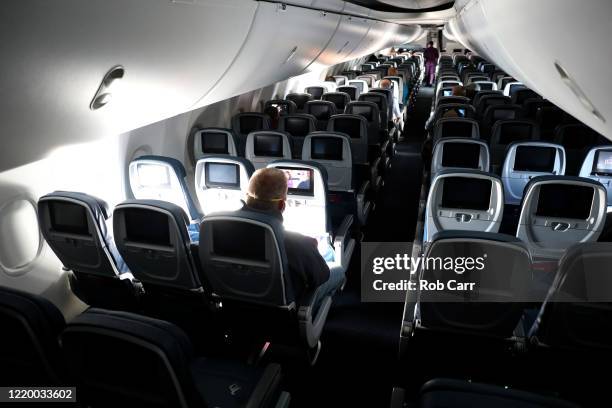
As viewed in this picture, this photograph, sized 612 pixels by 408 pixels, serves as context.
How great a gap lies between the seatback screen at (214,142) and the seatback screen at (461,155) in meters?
2.66

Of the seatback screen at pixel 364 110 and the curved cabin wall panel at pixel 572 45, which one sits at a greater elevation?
the curved cabin wall panel at pixel 572 45

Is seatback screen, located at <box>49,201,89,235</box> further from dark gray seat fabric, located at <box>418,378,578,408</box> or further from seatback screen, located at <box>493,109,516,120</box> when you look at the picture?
seatback screen, located at <box>493,109,516,120</box>

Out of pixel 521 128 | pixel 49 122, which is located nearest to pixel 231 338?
pixel 49 122

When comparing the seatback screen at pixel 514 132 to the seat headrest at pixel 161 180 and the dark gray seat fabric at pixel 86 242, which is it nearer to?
the seat headrest at pixel 161 180

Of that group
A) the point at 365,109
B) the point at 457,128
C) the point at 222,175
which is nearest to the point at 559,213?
the point at 457,128

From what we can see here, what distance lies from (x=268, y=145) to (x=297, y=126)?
131 cm

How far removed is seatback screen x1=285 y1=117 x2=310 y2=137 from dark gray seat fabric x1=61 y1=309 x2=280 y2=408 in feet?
17.2

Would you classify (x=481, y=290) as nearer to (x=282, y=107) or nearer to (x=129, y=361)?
(x=129, y=361)

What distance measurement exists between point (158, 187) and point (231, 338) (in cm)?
177

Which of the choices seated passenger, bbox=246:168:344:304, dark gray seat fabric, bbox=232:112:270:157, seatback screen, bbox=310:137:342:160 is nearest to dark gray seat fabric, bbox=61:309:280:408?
seated passenger, bbox=246:168:344:304

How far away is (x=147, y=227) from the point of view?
10.3ft

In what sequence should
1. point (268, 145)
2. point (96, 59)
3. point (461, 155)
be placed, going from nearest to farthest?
point (96, 59) < point (461, 155) < point (268, 145)

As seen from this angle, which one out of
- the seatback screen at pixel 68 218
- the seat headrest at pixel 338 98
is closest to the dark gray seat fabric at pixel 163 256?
the seatback screen at pixel 68 218

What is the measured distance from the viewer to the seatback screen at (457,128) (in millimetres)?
6121
